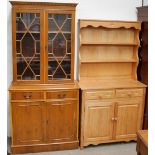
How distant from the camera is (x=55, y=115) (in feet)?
9.71

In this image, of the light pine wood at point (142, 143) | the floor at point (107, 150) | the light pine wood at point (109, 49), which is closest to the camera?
the light pine wood at point (142, 143)

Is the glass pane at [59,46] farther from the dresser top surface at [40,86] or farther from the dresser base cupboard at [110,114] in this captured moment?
the dresser base cupboard at [110,114]

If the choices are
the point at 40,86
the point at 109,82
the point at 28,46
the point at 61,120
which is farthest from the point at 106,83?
the point at 28,46

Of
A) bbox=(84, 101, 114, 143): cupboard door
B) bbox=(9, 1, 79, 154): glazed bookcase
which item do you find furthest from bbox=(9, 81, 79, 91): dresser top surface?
bbox=(84, 101, 114, 143): cupboard door

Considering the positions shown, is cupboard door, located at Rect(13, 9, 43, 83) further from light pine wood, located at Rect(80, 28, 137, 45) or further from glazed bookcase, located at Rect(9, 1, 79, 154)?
light pine wood, located at Rect(80, 28, 137, 45)

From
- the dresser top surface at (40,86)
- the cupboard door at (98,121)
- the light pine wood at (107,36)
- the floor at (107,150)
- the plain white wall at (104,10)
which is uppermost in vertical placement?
the plain white wall at (104,10)

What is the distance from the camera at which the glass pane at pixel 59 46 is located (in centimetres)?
288

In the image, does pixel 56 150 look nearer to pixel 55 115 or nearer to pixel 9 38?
pixel 55 115

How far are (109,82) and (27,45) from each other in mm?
1338

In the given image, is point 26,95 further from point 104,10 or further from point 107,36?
point 104,10

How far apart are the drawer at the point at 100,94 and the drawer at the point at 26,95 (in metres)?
0.65

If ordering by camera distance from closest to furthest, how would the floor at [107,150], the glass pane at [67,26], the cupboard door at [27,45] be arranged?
the cupboard door at [27,45]
the glass pane at [67,26]
the floor at [107,150]

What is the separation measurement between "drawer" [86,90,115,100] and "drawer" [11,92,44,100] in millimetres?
647

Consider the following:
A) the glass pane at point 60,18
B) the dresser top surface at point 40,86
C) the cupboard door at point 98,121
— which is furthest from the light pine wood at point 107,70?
the glass pane at point 60,18
